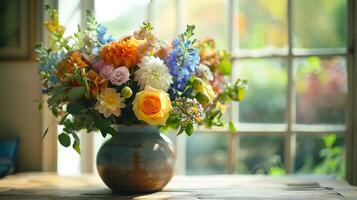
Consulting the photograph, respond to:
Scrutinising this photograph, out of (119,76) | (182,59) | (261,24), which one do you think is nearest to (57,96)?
(119,76)

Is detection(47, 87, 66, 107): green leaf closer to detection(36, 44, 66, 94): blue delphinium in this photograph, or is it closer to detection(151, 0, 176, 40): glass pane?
detection(36, 44, 66, 94): blue delphinium

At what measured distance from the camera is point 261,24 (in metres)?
2.19

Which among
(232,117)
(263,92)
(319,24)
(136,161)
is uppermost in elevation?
(319,24)

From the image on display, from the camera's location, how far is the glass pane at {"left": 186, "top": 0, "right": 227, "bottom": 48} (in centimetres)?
216

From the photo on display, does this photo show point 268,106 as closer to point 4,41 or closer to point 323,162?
point 323,162

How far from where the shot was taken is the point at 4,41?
6.62 ft

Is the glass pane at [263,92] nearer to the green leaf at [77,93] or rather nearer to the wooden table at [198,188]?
the wooden table at [198,188]

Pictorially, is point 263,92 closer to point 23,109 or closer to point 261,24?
point 261,24

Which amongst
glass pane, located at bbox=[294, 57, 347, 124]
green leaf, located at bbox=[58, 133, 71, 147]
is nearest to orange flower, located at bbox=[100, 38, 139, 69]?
green leaf, located at bbox=[58, 133, 71, 147]

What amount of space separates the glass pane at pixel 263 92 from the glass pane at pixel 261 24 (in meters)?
0.09

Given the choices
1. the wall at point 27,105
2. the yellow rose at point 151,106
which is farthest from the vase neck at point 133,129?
the wall at point 27,105

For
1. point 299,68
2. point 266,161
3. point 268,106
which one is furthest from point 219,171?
point 299,68

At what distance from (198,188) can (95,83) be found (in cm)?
48

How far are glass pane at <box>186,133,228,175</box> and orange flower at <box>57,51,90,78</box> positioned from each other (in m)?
0.91
